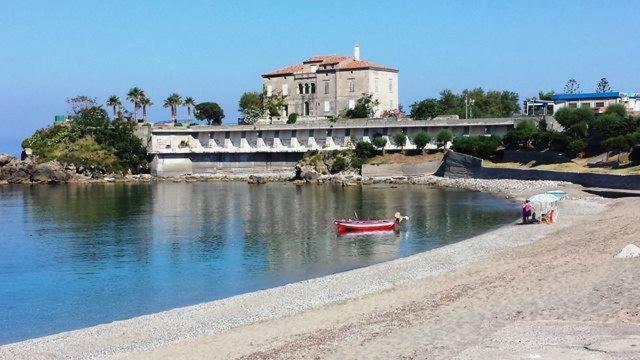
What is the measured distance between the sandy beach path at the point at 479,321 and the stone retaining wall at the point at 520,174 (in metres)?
35.4

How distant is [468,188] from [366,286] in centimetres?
5536

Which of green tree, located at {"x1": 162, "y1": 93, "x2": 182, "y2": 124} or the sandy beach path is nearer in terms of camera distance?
the sandy beach path

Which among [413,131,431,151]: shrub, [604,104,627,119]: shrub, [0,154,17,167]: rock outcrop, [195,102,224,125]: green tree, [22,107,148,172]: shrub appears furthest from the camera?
[195,102,224,125]: green tree

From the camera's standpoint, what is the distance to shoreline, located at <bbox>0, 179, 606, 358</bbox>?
2394 cm

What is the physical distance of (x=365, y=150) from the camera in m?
107

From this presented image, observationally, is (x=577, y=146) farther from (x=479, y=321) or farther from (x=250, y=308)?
(x=479, y=321)

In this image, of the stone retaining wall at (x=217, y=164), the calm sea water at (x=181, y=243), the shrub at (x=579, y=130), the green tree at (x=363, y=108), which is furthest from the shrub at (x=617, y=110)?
the stone retaining wall at (x=217, y=164)

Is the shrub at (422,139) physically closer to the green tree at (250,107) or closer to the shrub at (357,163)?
the shrub at (357,163)

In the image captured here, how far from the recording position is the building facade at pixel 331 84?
121m

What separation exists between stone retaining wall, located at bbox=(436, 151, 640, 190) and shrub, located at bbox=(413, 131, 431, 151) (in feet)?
15.2

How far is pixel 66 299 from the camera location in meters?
33.0

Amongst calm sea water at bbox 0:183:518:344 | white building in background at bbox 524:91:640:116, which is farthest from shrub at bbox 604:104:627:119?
calm sea water at bbox 0:183:518:344

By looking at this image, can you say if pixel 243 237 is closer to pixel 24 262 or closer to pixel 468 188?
pixel 24 262

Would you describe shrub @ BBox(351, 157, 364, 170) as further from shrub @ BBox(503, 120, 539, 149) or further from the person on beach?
the person on beach
